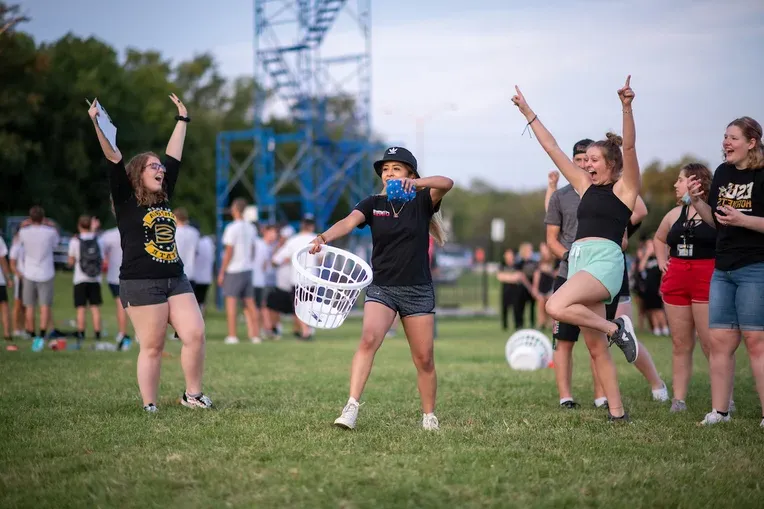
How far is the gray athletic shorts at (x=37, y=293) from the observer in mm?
14594

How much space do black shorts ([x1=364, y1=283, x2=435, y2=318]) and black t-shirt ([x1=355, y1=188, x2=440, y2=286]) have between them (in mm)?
38

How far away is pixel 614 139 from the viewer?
23.3 ft

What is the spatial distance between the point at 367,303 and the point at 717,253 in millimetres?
2864

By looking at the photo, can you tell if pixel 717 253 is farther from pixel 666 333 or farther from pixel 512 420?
pixel 666 333

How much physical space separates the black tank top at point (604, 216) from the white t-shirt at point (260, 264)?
11562mm

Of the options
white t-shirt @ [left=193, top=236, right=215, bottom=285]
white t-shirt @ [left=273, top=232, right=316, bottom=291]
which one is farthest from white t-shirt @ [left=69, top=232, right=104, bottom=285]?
white t-shirt @ [left=273, top=232, right=316, bottom=291]

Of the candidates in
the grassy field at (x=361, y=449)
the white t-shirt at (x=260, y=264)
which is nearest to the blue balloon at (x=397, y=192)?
the grassy field at (x=361, y=449)

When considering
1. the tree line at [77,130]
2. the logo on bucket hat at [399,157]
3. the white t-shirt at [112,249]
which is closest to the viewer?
the logo on bucket hat at [399,157]

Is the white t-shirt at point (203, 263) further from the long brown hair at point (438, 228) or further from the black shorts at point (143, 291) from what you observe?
the long brown hair at point (438, 228)

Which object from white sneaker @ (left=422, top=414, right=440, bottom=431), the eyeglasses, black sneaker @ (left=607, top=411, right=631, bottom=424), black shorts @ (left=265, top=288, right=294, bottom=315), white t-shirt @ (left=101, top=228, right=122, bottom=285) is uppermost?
the eyeglasses

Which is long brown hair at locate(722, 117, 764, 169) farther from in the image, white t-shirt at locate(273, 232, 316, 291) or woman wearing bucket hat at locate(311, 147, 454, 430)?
white t-shirt at locate(273, 232, 316, 291)

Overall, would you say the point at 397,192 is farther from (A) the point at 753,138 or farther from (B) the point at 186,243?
(B) the point at 186,243

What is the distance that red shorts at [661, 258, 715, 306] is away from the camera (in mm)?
7516

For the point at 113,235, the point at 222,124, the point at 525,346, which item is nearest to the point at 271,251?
the point at 113,235
